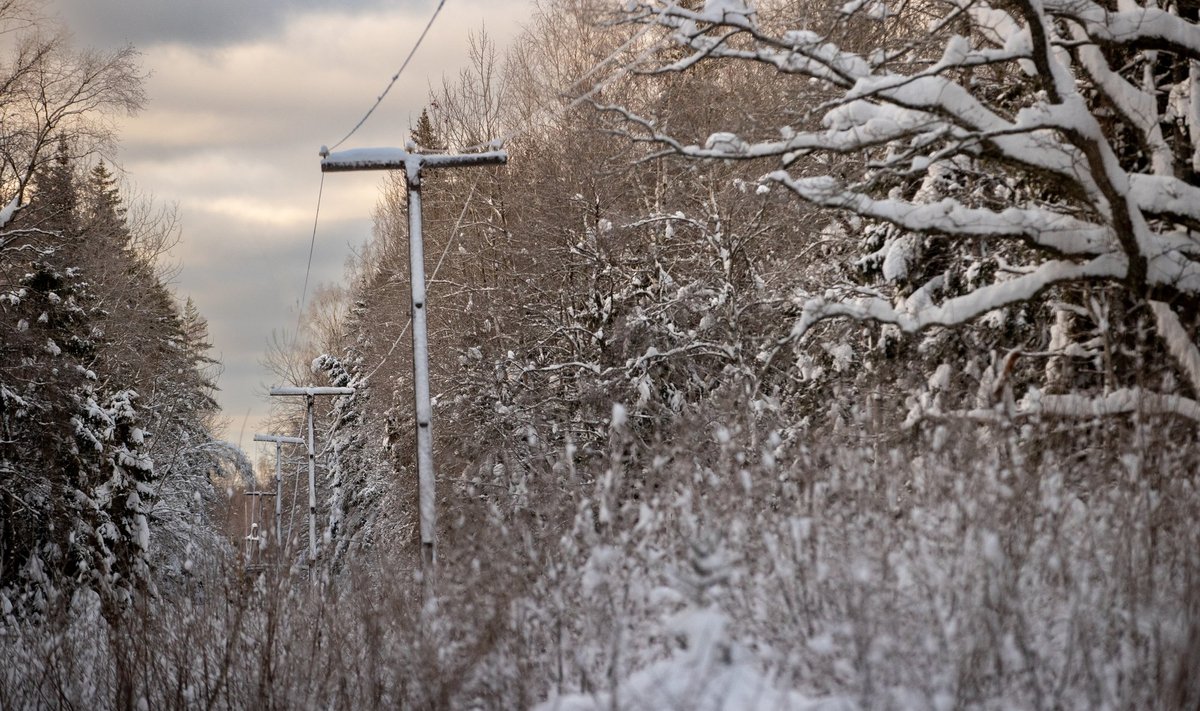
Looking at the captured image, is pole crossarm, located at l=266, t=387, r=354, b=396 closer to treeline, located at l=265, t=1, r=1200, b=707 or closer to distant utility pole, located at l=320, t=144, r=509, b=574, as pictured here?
treeline, located at l=265, t=1, r=1200, b=707

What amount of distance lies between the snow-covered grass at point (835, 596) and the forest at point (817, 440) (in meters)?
0.03

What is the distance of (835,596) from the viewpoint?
502cm

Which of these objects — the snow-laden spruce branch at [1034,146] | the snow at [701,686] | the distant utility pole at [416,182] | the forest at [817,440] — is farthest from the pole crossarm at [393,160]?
the snow at [701,686]

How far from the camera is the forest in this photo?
473cm

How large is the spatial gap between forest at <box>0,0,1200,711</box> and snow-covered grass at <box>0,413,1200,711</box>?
0.10ft

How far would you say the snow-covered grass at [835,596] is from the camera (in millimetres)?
4402

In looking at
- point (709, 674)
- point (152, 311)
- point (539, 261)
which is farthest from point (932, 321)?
point (152, 311)

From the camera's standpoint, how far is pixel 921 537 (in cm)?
542

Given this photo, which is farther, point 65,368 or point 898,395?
point 65,368

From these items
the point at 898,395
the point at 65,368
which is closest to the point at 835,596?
the point at 898,395

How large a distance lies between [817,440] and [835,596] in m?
1.91

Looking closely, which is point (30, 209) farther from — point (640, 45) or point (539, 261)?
point (640, 45)

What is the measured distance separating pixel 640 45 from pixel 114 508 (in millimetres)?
14086

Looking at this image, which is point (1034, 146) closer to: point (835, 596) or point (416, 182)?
point (835, 596)
